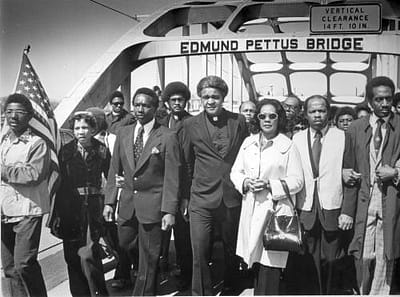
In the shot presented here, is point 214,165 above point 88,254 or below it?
above

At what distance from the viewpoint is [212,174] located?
14.5 ft

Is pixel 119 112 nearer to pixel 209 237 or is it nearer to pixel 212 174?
pixel 212 174

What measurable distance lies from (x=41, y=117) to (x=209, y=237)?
1442 millimetres

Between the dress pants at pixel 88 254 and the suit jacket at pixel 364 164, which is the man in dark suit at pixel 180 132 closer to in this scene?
the dress pants at pixel 88 254

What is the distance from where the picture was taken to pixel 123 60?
15.0 feet

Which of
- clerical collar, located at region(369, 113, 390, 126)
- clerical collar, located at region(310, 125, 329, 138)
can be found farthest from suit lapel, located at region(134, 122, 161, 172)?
clerical collar, located at region(369, 113, 390, 126)

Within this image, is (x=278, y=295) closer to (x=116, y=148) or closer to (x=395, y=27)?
(x=116, y=148)

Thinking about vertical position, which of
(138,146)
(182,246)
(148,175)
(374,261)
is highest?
(138,146)

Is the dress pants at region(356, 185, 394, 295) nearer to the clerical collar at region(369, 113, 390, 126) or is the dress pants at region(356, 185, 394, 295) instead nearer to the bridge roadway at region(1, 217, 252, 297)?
the clerical collar at region(369, 113, 390, 126)

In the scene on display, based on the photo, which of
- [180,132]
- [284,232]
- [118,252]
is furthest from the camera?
[118,252]

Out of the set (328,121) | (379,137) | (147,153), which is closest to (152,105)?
(147,153)

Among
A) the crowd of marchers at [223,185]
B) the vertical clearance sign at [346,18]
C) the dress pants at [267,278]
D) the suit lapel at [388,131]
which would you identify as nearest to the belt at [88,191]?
the crowd of marchers at [223,185]

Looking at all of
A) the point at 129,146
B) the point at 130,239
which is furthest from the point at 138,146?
the point at 130,239

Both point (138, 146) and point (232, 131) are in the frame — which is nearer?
point (232, 131)
